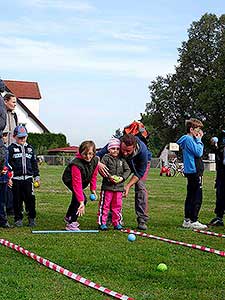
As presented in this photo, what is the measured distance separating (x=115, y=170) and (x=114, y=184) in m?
0.21

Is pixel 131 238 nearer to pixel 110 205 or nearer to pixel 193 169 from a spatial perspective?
pixel 110 205

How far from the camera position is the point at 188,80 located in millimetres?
63469

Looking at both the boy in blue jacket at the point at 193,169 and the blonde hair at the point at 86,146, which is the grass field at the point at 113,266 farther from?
the blonde hair at the point at 86,146

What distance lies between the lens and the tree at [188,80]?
62438 mm

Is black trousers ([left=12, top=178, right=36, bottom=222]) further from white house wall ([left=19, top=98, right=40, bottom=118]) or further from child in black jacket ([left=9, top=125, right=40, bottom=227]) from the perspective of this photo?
white house wall ([left=19, top=98, right=40, bottom=118])

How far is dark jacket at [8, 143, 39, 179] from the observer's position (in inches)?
370

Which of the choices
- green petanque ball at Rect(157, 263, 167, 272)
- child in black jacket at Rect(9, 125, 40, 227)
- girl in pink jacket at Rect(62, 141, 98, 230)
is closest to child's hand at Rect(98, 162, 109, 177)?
girl in pink jacket at Rect(62, 141, 98, 230)

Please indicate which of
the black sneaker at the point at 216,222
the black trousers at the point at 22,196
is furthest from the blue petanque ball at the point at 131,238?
the black sneaker at the point at 216,222

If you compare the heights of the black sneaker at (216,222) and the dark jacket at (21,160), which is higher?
the dark jacket at (21,160)

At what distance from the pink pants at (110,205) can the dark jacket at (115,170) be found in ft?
A: 0.27

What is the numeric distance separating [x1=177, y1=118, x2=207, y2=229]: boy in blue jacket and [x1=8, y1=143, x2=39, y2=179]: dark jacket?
2400 millimetres

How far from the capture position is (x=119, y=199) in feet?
30.8

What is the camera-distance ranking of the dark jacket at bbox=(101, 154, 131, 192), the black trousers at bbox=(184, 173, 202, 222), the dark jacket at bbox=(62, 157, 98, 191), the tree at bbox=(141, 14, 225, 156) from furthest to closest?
the tree at bbox=(141, 14, 225, 156) → the black trousers at bbox=(184, 173, 202, 222) → the dark jacket at bbox=(101, 154, 131, 192) → the dark jacket at bbox=(62, 157, 98, 191)

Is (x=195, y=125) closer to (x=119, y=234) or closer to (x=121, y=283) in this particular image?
(x=119, y=234)
